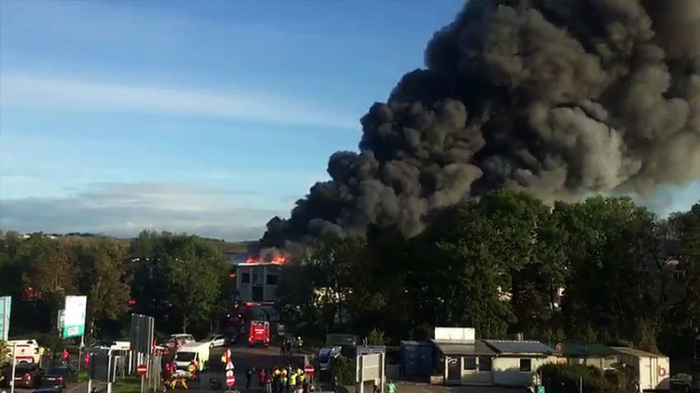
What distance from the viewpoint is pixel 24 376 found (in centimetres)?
3138

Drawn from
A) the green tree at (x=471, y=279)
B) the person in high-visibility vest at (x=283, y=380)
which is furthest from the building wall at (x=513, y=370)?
the person in high-visibility vest at (x=283, y=380)

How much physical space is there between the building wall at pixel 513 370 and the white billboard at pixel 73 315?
651 inches

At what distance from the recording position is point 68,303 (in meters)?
27.5

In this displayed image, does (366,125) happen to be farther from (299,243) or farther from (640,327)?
(640,327)

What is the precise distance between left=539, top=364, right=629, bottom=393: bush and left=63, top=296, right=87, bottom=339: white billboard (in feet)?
54.5

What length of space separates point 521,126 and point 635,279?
734 inches

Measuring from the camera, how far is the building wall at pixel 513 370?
3528 centimetres

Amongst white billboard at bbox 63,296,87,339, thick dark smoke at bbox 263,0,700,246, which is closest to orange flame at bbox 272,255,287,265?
thick dark smoke at bbox 263,0,700,246

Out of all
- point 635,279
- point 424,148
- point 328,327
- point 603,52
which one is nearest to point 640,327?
point 635,279

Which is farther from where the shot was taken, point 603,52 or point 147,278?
point 147,278

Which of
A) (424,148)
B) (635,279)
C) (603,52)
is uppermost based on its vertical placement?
(603,52)

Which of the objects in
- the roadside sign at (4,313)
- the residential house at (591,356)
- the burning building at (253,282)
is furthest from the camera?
the burning building at (253,282)

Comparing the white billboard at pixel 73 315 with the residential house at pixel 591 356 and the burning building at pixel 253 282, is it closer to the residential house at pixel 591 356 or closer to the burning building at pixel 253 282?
the residential house at pixel 591 356

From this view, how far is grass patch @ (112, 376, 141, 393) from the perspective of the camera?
96.4 feet
